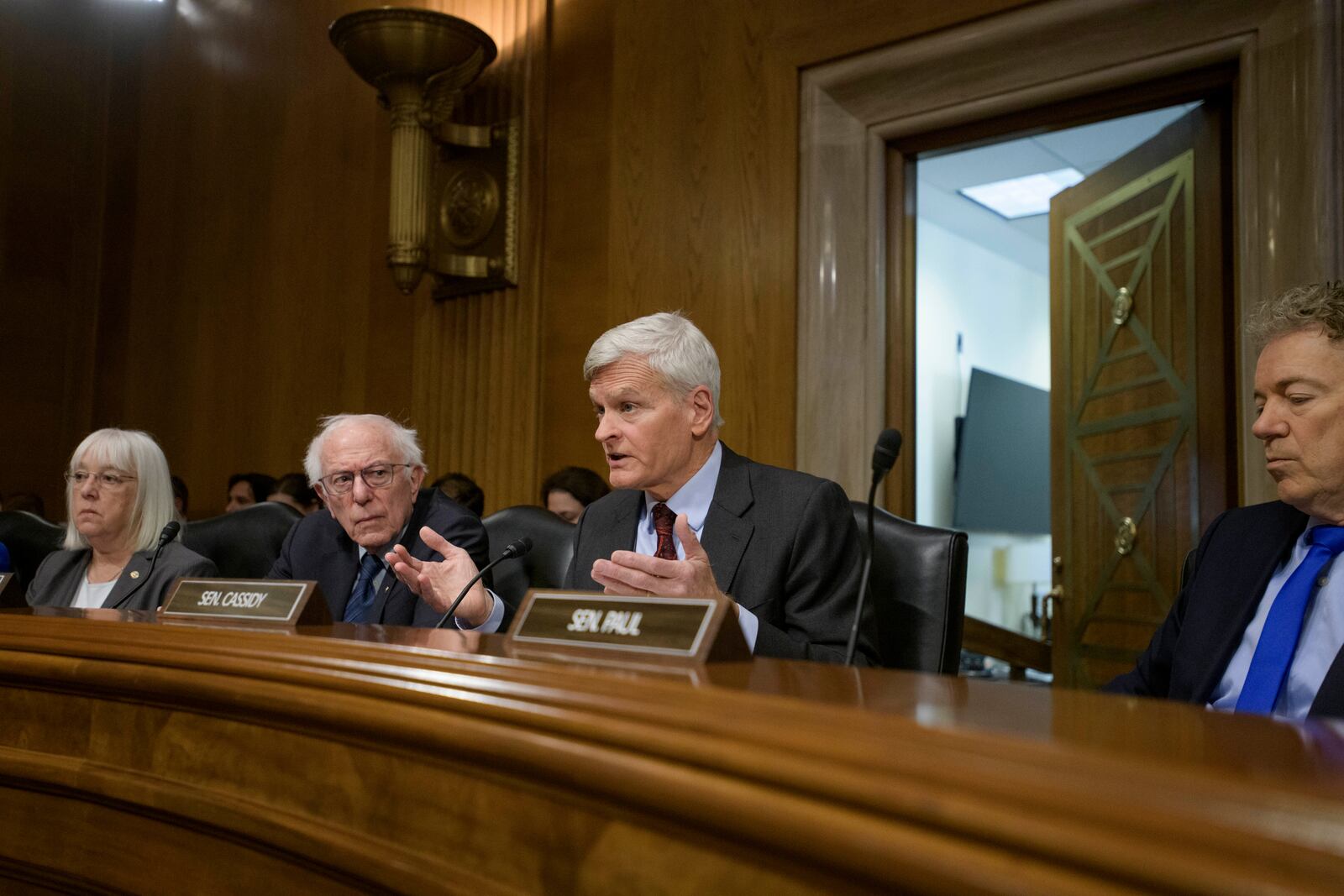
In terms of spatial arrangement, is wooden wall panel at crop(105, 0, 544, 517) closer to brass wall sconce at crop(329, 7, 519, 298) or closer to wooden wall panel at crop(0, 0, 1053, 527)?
wooden wall panel at crop(0, 0, 1053, 527)

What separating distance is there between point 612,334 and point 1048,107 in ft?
7.09

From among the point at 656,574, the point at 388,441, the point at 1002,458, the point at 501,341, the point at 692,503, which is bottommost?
the point at 656,574

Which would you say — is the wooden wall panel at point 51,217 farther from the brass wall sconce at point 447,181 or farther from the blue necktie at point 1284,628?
the blue necktie at point 1284,628

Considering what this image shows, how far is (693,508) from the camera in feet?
6.83

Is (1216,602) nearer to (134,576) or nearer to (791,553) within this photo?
(791,553)

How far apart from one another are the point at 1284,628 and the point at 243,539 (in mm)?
2623

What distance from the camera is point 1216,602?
5.28 ft

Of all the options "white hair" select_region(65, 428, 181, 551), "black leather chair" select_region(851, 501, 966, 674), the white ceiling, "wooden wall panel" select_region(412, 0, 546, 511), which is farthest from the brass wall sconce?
"black leather chair" select_region(851, 501, 966, 674)

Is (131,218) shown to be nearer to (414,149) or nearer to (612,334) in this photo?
(414,149)

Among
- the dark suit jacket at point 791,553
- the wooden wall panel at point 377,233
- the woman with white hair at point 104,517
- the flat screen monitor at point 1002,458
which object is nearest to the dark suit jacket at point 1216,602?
the dark suit jacket at point 791,553

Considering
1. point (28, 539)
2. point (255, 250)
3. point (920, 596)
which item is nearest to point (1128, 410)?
point (920, 596)

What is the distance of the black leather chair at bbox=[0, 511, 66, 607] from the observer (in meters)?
3.52

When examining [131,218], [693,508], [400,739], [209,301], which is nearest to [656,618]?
[400,739]

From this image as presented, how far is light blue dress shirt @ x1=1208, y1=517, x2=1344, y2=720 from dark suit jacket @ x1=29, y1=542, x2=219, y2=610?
1904mm
